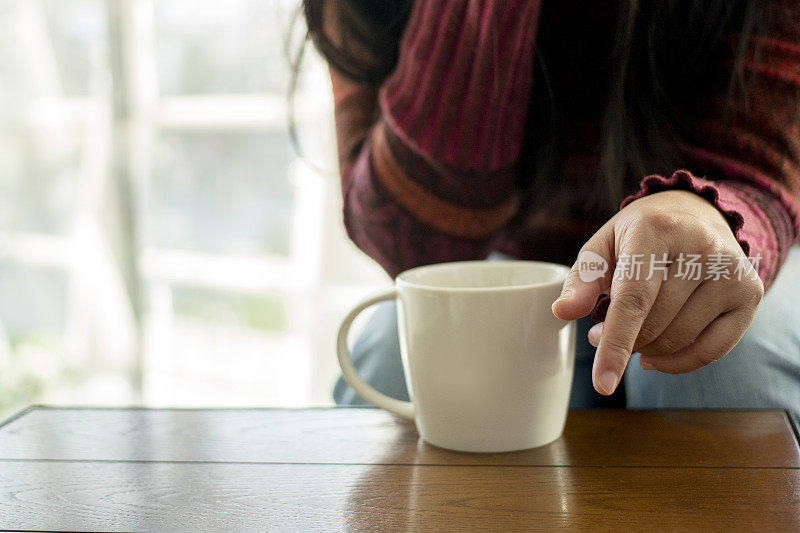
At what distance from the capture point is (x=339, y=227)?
1.31 meters

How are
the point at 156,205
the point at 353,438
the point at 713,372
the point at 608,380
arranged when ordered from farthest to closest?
the point at 156,205 → the point at 713,372 → the point at 353,438 → the point at 608,380

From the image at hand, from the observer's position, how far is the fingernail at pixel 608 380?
0.94 feet

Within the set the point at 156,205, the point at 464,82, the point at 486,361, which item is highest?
the point at 464,82

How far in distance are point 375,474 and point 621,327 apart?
136 millimetres

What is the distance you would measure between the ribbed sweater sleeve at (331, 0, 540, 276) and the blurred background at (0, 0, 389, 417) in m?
0.71

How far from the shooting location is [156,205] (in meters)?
1.45

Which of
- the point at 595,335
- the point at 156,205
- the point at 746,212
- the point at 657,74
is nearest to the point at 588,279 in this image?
the point at 595,335

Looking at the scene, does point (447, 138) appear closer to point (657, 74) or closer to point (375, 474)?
point (657, 74)

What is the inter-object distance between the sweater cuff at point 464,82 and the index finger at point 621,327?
24cm

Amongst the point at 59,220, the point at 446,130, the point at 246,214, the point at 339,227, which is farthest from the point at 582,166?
the point at 59,220

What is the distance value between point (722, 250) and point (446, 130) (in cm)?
26

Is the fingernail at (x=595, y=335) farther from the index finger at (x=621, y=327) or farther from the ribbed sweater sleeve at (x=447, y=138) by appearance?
the ribbed sweater sleeve at (x=447, y=138)

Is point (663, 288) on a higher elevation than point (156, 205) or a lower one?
higher

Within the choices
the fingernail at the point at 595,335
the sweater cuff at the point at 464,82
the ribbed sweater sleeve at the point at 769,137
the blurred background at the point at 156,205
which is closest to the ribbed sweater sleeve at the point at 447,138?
the sweater cuff at the point at 464,82
